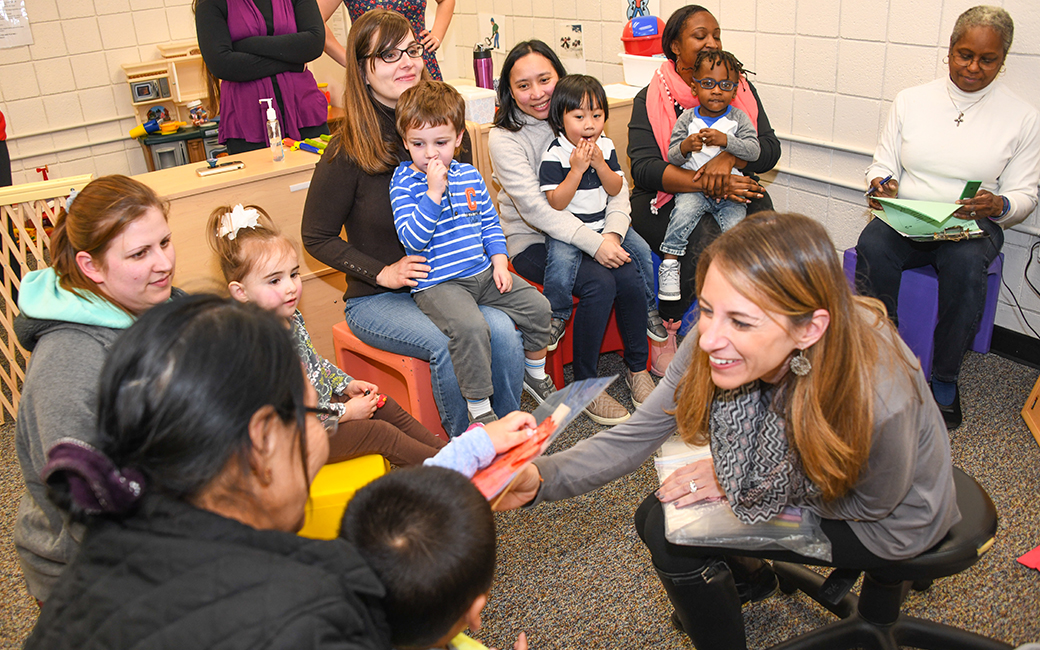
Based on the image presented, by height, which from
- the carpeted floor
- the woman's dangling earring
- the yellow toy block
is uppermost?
the woman's dangling earring

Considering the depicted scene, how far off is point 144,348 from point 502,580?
1.39m

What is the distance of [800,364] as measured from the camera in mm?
1318

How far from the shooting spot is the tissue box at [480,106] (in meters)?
3.05

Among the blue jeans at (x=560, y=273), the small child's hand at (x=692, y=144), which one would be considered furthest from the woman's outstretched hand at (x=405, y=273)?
the small child's hand at (x=692, y=144)

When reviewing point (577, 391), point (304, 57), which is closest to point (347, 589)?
point (577, 391)

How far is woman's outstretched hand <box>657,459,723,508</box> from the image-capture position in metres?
1.55

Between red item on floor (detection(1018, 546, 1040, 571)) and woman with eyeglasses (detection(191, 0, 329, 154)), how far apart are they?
121 inches

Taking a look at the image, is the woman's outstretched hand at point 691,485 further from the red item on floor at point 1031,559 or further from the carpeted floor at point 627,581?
the red item on floor at point 1031,559

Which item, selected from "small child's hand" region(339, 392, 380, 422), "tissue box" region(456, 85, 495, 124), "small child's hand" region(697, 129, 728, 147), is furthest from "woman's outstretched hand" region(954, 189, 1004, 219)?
"small child's hand" region(339, 392, 380, 422)

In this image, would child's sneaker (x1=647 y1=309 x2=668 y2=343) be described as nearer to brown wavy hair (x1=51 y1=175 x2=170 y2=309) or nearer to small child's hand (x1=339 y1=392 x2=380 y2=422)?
small child's hand (x1=339 y1=392 x2=380 y2=422)

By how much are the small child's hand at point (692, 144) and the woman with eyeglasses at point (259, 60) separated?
1.64m

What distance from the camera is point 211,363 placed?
0.85 meters

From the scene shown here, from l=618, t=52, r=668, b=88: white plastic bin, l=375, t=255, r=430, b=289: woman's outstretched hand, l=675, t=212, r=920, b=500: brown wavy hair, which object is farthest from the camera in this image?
l=618, t=52, r=668, b=88: white plastic bin

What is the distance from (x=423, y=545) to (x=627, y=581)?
3.69 ft
